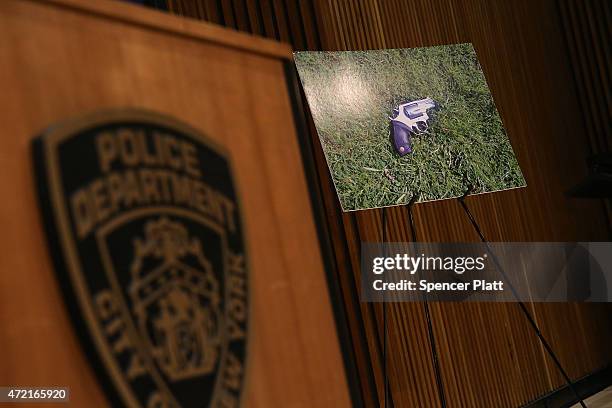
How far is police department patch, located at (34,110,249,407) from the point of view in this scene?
0.85 metres

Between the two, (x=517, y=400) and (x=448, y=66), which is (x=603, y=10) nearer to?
(x=517, y=400)

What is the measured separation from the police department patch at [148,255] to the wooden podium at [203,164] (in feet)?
0.06

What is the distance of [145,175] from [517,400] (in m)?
4.48

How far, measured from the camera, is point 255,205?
44.6 inches

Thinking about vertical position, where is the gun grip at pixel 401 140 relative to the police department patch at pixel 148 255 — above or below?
above

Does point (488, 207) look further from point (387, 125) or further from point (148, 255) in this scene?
point (148, 255)

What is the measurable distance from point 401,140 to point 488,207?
210 cm

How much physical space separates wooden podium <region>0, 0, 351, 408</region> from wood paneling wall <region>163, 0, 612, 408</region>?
8.89 ft

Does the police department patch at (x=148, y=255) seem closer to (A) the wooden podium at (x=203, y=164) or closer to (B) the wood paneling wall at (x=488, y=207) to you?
(A) the wooden podium at (x=203, y=164)

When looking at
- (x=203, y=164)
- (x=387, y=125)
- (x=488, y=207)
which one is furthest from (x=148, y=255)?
(x=488, y=207)

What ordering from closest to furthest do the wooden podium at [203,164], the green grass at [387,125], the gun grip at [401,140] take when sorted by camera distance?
the wooden podium at [203,164] < the green grass at [387,125] < the gun grip at [401,140]

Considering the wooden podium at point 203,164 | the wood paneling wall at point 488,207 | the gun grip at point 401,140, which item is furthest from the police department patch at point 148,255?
the wood paneling wall at point 488,207

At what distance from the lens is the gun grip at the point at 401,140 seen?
3.22 meters

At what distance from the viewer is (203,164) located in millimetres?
1028
